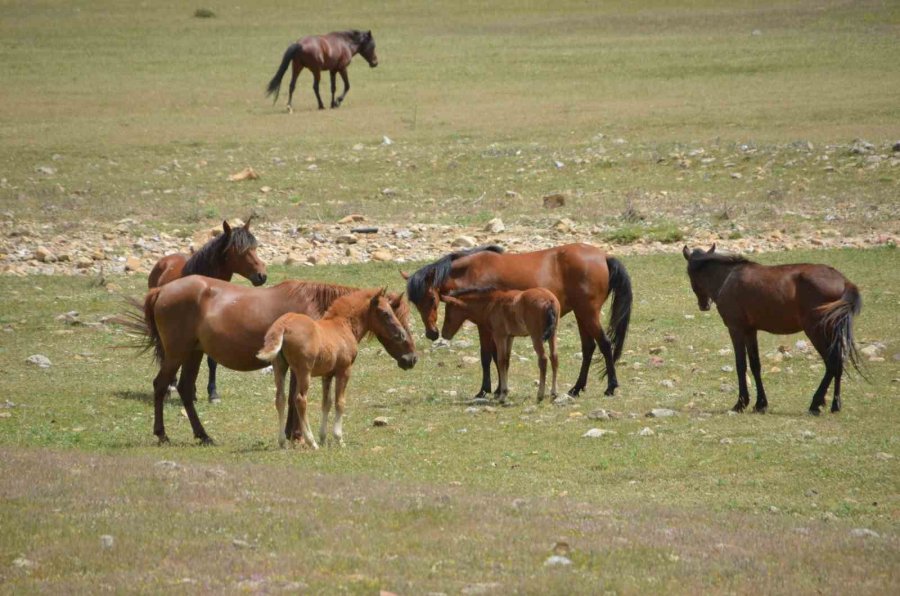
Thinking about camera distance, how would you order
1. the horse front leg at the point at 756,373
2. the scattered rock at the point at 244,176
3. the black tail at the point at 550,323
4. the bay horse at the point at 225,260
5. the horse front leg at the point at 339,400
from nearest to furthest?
the horse front leg at the point at 339,400
the horse front leg at the point at 756,373
the black tail at the point at 550,323
the bay horse at the point at 225,260
the scattered rock at the point at 244,176

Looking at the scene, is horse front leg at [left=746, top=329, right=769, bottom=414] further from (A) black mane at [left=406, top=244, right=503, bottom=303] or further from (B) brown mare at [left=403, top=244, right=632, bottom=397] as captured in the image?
(A) black mane at [left=406, top=244, right=503, bottom=303]

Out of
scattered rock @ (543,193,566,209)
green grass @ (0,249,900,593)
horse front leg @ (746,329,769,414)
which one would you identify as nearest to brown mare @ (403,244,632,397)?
green grass @ (0,249,900,593)

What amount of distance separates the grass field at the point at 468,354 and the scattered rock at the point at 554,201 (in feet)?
0.74

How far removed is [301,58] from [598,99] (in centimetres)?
871

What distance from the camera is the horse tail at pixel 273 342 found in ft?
37.2

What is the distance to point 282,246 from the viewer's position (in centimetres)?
2327

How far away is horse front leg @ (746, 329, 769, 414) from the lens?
13688mm

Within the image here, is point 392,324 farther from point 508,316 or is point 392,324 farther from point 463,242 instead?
point 463,242

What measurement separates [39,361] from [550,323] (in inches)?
253

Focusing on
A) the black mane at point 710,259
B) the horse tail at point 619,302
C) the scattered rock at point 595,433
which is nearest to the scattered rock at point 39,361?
the horse tail at point 619,302

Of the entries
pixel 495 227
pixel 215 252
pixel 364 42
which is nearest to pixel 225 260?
pixel 215 252

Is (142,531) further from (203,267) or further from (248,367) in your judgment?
(203,267)

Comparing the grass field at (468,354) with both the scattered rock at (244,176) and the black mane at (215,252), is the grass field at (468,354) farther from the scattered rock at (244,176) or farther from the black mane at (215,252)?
the black mane at (215,252)

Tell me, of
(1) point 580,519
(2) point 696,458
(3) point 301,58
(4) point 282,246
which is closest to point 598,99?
(3) point 301,58
